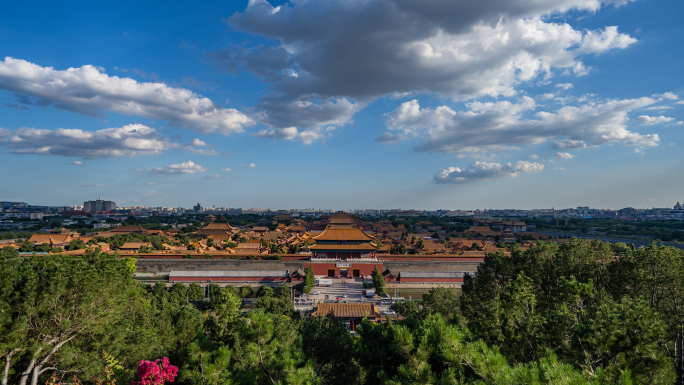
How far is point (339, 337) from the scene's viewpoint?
718 centimetres

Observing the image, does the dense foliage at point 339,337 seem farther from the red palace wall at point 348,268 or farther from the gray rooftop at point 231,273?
the red palace wall at point 348,268

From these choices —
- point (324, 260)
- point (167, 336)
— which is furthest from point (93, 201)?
point (167, 336)

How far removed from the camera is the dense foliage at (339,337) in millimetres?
5145

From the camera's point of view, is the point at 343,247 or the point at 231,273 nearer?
the point at 231,273

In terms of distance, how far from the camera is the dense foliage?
16.9 ft

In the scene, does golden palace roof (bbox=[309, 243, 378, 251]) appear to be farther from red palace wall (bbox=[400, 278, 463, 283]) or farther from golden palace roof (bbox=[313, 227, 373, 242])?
red palace wall (bbox=[400, 278, 463, 283])

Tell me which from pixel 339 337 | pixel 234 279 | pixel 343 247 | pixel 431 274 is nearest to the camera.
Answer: pixel 339 337

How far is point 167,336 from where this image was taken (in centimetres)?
936

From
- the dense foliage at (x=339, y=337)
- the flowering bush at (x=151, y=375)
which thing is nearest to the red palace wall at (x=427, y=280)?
the dense foliage at (x=339, y=337)

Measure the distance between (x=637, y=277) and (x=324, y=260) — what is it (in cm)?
2672

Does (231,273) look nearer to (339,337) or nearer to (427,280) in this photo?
(427,280)

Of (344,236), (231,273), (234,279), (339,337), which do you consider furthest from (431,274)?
(339,337)

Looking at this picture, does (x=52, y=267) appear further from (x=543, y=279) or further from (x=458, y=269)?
(x=458, y=269)

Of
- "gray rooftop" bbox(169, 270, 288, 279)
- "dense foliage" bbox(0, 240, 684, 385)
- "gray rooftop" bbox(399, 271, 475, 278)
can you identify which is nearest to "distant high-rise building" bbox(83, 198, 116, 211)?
"gray rooftop" bbox(169, 270, 288, 279)
